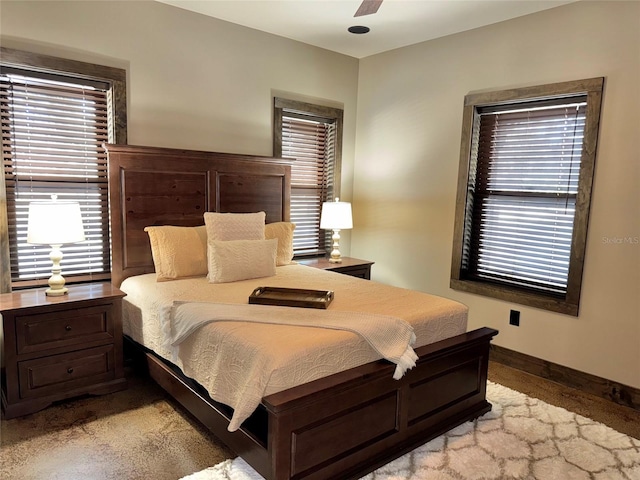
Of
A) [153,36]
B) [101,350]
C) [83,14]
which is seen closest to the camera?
[101,350]

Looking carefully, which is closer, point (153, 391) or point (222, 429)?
point (222, 429)

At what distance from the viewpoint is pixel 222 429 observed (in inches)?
89.6

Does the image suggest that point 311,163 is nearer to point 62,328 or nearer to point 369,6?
point 369,6

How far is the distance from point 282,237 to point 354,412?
205 centimetres

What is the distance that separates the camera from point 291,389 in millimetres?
1941

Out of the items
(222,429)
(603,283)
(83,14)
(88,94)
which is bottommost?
(222,429)

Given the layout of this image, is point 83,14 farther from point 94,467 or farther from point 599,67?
point 599,67

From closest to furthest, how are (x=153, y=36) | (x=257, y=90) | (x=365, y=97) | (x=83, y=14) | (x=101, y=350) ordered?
(x=101, y=350)
(x=83, y=14)
(x=153, y=36)
(x=257, y=90)
(x=365, y=97)

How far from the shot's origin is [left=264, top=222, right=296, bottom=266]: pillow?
12.8 feet

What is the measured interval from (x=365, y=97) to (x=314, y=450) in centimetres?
372

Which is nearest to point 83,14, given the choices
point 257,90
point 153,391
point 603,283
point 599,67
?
point 257,90

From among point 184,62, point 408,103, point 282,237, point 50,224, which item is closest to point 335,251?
point 282,237

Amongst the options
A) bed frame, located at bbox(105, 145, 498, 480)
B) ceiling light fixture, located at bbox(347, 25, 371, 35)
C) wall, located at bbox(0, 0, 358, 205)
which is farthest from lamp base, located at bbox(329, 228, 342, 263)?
ceiling light fixture, located at bbox(347, 25, 371, 35)

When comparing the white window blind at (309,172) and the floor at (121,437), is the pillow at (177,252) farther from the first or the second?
the white window blind at (309,172)
